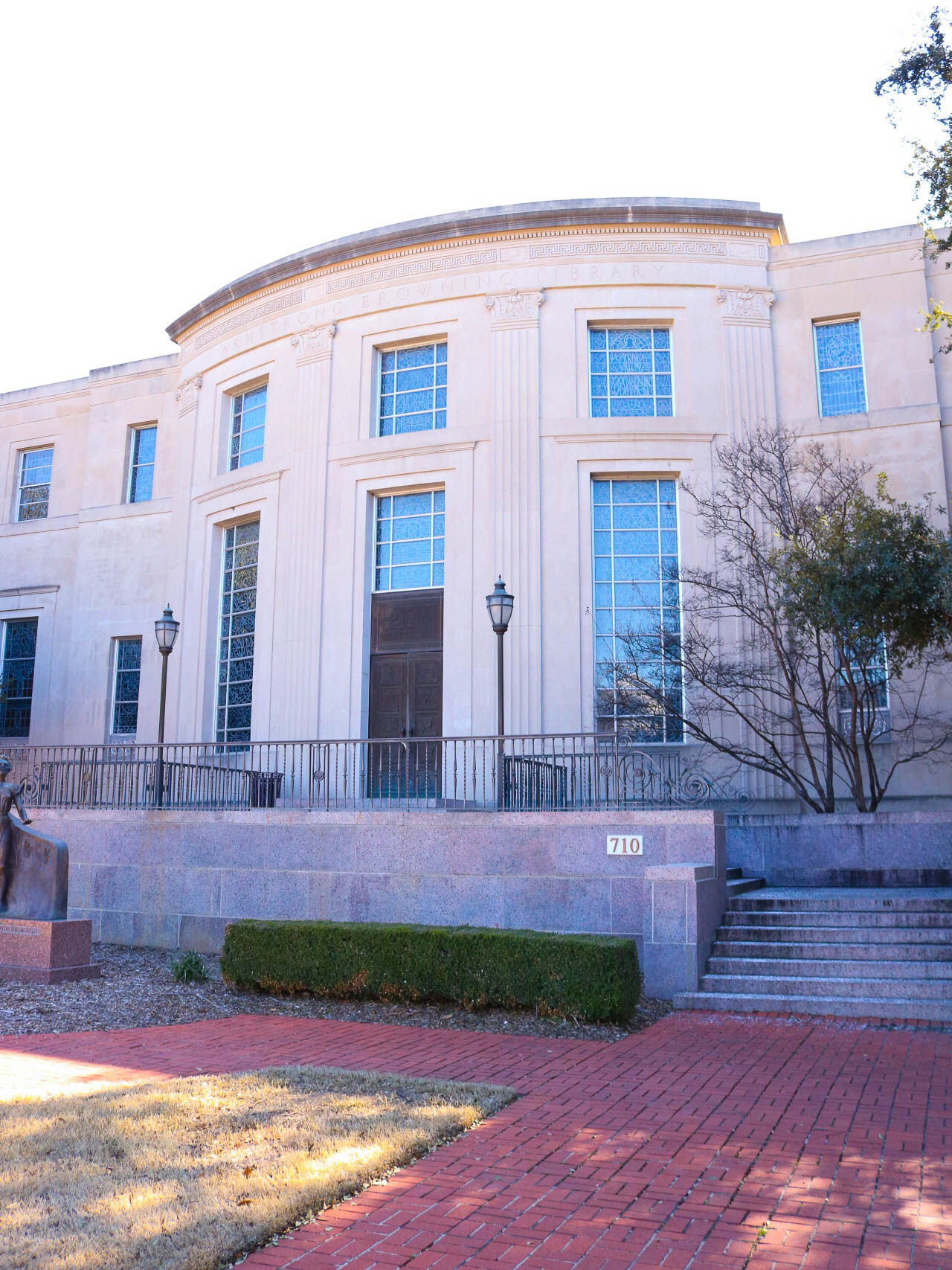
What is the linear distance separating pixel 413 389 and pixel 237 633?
626 centimetres

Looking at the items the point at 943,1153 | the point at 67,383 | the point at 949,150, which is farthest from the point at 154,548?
the point at 943,1153

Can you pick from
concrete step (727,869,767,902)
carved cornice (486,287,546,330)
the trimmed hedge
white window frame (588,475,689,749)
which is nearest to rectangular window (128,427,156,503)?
carved cornice (486,287,546,330)

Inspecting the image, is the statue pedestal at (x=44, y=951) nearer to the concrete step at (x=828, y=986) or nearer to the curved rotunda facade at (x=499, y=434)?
the concrete step at (x=828, y=986)

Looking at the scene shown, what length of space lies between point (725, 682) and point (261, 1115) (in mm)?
12429

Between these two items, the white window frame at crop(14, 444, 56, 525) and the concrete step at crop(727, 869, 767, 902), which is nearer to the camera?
the concrete step at crop(727, 869, 767, 902)

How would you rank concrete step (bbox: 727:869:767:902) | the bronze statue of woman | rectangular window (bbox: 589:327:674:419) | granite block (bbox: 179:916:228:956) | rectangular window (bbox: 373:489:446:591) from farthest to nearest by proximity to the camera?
rectangular window (bbox: 373:489:446:591)
rectangular window (bbox: 589:327:674:419)
granite block (bbox: 179:916:228:956)
concrete step (bbox: 727:869:767:902)
the bronze statue of woman

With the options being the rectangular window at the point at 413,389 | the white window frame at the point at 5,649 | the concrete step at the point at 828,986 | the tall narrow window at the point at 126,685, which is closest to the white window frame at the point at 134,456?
the tall narrow window at the point at 126,685

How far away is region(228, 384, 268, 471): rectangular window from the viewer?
23312 mm

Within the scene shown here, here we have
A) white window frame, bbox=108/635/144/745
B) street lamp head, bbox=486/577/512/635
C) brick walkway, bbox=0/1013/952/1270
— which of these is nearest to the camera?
Answer: brick walkway, bbox=0/1013/952/1270

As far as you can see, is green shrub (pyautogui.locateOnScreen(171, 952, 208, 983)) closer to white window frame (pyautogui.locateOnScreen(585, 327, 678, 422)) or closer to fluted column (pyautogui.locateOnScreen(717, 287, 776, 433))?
white window frame (pyautogui.locateOnScreen(585, 327, 678, 422))

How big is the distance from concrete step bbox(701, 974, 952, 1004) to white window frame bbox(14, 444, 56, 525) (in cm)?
2128

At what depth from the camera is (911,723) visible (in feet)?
57.4

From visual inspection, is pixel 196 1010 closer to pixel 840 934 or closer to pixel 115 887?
pixel 115 887

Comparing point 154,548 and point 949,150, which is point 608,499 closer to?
point 949,150
